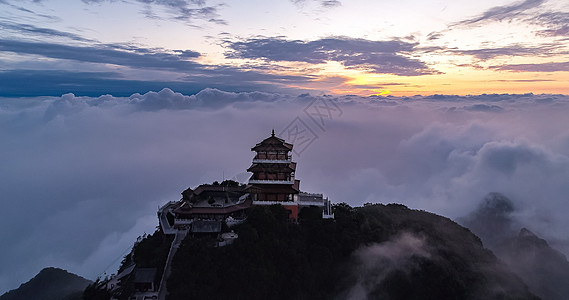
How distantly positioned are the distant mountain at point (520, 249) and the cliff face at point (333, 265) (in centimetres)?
3240

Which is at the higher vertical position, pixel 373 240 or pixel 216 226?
pixel 216 226

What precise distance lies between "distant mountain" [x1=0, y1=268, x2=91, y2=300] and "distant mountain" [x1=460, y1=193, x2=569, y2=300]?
3498 inches

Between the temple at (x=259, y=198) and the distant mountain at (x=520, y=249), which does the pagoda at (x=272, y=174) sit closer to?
the temple at (x=259, y=198)

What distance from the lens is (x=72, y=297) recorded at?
51156 millimetres

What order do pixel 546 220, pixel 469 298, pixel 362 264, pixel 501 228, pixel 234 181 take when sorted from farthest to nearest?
pixel 546 220
pixel 501 228
pixel 234 181
pixel 362 264
pixel 469 298

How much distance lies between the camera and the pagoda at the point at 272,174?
41.4 metres

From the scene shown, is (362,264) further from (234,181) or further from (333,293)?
(234,181)

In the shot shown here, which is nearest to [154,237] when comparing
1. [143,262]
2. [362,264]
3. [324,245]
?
[143,262]

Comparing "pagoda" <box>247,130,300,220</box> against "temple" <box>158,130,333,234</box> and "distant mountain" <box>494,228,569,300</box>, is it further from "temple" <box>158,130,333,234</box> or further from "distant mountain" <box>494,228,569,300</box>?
"distant mountain" <box>494,228,569,300</box>

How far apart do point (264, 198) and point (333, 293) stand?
14330 millimetres

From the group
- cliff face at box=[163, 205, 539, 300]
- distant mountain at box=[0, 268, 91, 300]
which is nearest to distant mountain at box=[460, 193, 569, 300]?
cliff face at box=[163, 205, 539, 300]

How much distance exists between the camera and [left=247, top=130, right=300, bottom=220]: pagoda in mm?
41406

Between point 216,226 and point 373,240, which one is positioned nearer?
point 216,226

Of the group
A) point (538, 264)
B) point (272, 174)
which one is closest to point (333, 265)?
point (272, 174)
